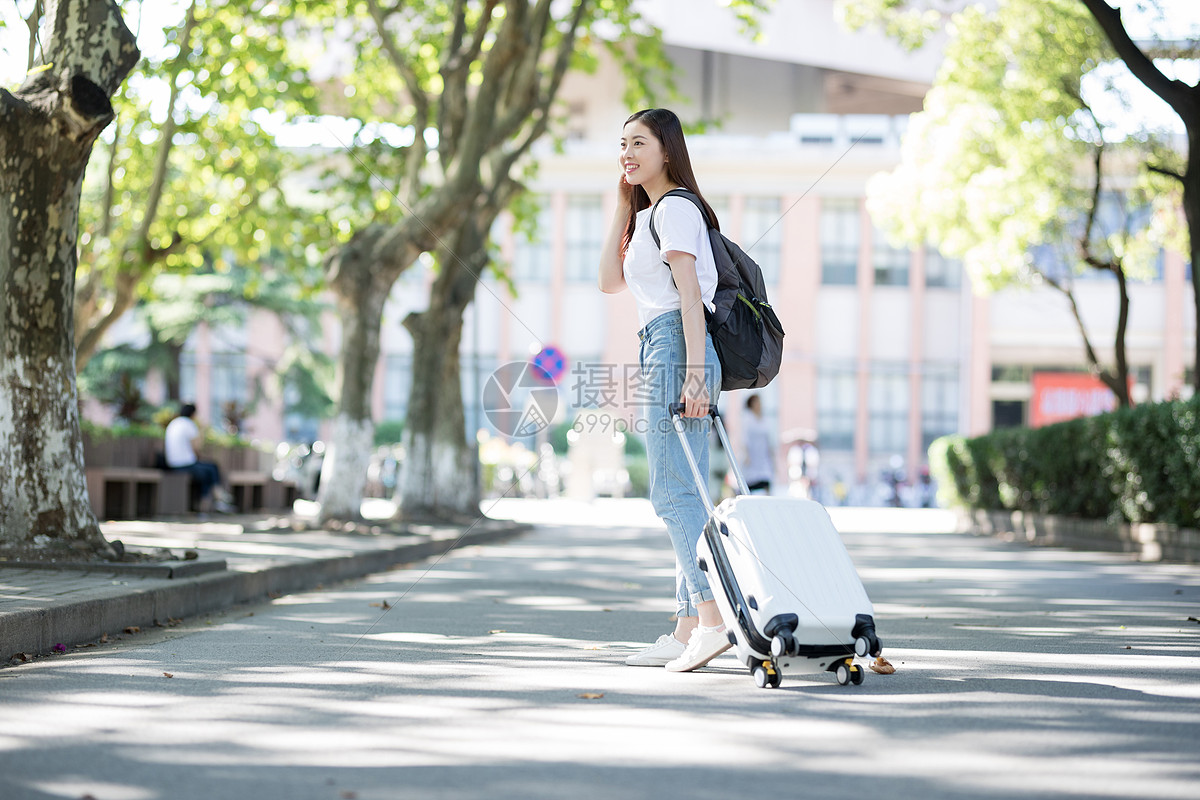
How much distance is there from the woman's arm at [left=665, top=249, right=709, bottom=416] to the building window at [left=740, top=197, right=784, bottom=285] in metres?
42.0

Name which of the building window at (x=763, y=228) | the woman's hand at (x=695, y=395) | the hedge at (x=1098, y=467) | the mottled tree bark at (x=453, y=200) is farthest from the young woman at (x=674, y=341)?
the building window at (x=763, y=228)

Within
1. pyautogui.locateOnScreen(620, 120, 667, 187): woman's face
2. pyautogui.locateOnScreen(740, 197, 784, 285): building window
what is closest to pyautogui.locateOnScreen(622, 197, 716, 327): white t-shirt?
pyautogui.locateOnScreen(620, 120, 667, 187): woman's face

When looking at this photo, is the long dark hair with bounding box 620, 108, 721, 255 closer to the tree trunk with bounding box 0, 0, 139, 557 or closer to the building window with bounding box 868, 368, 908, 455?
the tree trunk with bounding box 0, 0, 139, 557

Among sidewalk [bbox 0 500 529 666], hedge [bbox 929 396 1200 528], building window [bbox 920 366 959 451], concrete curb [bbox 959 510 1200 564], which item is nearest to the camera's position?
sidewalk [bbox 0 500 529 666]

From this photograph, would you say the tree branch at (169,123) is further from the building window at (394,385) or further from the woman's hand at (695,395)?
the building window at (394,385)

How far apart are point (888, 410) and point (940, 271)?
Result: 5.17 meters

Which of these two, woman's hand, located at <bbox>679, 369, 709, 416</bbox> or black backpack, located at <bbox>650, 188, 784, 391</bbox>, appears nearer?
woman's hand, located at <bbox>679, 369, 709, 416</bbox>

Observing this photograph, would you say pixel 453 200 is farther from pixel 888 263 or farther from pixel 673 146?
pixel 888 263

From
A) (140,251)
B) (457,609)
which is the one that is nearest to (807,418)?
(140,251)

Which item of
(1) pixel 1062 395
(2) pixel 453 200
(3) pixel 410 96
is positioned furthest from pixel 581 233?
(2) pixel 453 200

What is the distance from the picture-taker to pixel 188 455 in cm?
1862

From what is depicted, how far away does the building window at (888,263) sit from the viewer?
157ft

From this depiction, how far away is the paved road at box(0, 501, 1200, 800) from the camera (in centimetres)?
349

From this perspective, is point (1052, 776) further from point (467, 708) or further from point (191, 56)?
point (191, 56)
